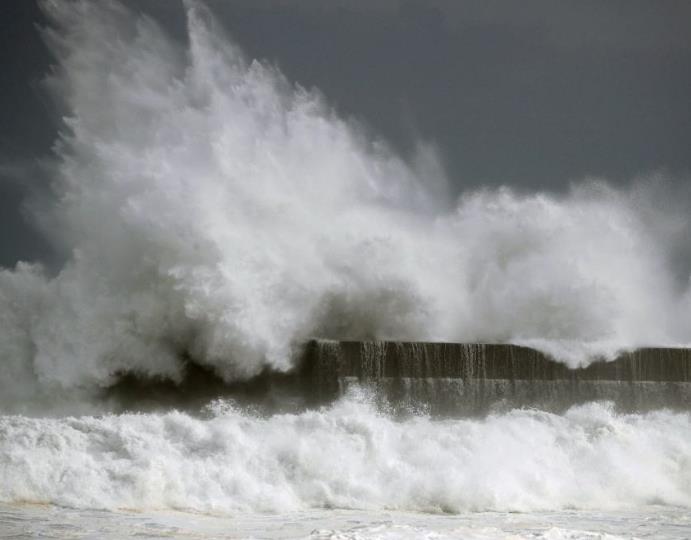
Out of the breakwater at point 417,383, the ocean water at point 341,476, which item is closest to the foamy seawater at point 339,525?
the ocean water at point 341,476

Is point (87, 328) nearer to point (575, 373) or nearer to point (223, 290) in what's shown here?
point (223, 290)

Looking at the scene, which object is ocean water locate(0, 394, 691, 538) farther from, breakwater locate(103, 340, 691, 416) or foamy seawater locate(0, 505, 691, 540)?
breakwater locate(103, 340, 691, 416)

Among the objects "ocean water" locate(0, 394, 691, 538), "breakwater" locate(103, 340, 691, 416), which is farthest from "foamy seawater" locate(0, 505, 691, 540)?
"breakwater" locate(103, 340, 691, 416)

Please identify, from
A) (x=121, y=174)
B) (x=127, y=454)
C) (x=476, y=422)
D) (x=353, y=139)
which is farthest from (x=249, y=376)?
(x=353, y=139)

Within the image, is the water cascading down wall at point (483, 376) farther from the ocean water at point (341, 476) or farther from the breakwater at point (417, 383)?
the ocean water at point (341, 476)

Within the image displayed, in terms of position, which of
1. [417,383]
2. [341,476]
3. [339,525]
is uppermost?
[417,383]

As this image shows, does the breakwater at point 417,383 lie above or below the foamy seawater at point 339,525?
above

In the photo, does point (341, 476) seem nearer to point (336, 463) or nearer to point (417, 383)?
point (336, 463)

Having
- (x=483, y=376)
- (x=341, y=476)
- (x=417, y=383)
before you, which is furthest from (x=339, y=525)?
Result: (x=483, y=376)
